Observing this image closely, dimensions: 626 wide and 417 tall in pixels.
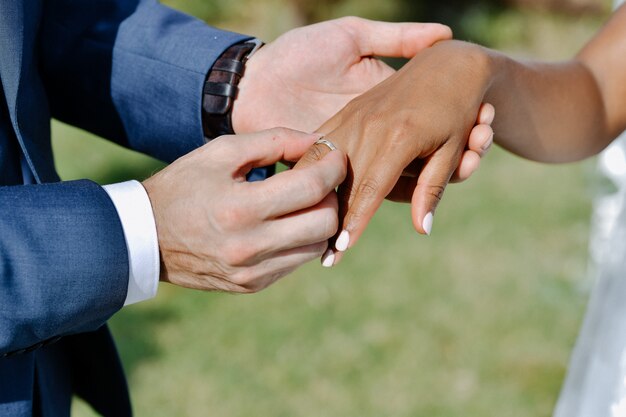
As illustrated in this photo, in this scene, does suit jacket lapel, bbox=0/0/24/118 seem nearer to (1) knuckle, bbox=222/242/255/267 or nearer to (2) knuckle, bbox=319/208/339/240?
(1) knuckle, bbox=222/242/255/267

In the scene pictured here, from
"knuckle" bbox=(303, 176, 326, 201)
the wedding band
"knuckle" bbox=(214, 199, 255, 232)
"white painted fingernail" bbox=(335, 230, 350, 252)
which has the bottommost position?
"white painted fingernail" bbox=(335, 230, 350, 252)

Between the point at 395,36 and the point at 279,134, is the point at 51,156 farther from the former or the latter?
the point at 395,36

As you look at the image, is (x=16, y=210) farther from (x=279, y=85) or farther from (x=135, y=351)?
(x=135, y=351)

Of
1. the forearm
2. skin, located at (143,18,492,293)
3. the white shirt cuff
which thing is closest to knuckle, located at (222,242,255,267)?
skin, located at (143,18,492,293)

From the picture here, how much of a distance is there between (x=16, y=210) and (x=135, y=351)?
2336 mm

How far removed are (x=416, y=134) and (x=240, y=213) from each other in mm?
370

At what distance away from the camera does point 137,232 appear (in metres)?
1.32

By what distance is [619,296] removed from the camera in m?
1.71

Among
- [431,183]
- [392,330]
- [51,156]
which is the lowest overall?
[392,330]

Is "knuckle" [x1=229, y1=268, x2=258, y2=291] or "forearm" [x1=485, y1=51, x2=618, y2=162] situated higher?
"forearm" [x1=485, y1=51, x2=618, y2=162]

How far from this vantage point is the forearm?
1.71m

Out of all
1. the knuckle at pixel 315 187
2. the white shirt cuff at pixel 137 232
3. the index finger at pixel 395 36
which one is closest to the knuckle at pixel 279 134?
the knuckle at pixel 315 187

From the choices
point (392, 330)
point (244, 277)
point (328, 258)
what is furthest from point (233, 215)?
point (392, 330)

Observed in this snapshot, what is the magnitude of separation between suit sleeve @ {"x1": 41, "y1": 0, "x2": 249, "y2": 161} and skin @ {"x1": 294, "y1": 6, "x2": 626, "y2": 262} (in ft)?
1.02
